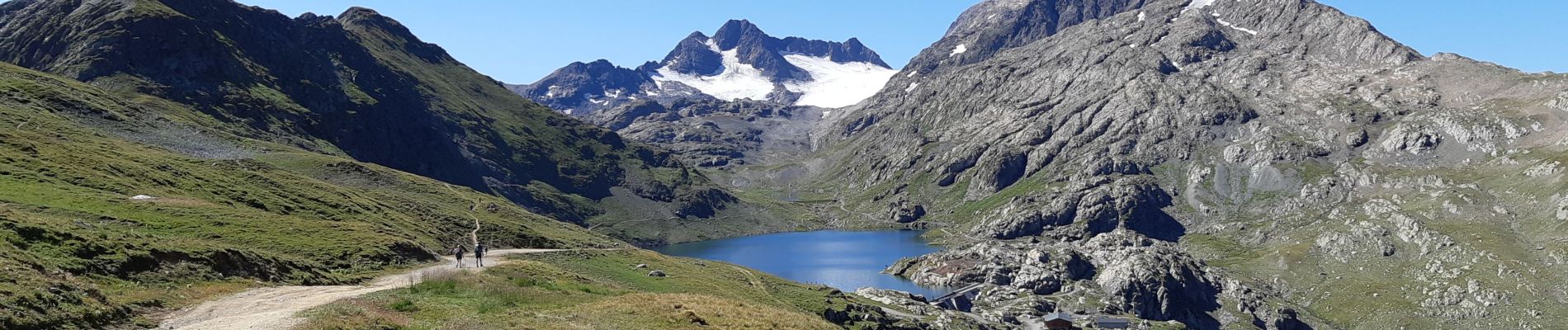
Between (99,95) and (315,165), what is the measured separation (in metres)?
44.5

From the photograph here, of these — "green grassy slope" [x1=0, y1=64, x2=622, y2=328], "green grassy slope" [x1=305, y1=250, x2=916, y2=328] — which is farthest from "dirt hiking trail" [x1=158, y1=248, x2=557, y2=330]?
"green grassy slope" [x1=305, y1=250, x2=916, y2=328]

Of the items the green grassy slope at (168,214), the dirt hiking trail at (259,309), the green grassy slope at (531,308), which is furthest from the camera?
the green grassy slope at (531,308)

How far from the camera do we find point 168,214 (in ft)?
212

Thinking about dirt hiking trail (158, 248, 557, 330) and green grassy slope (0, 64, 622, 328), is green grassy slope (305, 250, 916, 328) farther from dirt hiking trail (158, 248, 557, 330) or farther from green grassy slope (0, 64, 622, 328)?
green grassy slope (0, 64, 622, 328)

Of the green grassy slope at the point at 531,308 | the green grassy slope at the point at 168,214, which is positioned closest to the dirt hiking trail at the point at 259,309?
the green grassy slope at the point at 168,214

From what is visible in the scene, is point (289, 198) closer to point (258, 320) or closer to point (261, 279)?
point (261, 279)

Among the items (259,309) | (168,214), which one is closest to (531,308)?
(259,309)

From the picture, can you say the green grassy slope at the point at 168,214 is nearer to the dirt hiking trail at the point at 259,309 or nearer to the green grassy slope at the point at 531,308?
the dirt hiking trail at the point at 259,309

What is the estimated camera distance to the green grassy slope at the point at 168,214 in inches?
1267

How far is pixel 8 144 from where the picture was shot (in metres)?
82.1

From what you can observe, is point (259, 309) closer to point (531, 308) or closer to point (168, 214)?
→ point (531, 308)

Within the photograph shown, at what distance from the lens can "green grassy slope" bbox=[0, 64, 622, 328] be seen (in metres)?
32.2

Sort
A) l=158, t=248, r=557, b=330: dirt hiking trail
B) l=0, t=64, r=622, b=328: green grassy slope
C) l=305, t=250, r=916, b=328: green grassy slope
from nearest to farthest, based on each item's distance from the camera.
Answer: l=158, t=248, r=557, b=330: dirt hiking trail, l=0, t=64, r=622, b=328: green grassy slope, l=305, t=250, r=916, b=328: green grassy slope

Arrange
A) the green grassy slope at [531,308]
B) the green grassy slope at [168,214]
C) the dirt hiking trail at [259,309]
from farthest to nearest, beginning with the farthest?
1. the green grassy slope at [531,308]
2. the green grassy slope at [168,214]
3. the dirt hiking trail at [259,309]
